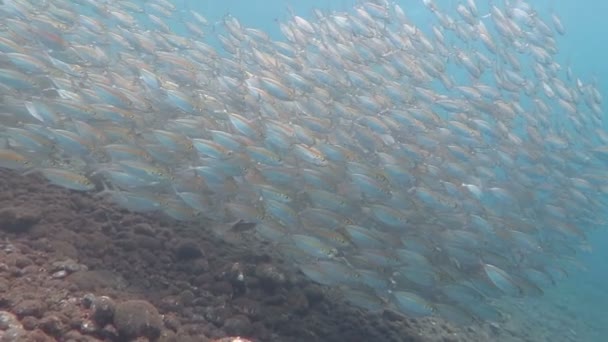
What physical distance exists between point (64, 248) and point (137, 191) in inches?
49.7

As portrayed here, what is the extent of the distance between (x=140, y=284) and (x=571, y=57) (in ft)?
186

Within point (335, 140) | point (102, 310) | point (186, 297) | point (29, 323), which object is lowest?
point (29, 323)

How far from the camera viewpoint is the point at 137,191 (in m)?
6.66

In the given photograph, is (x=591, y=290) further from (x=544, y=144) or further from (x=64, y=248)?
(x=64, y=248)

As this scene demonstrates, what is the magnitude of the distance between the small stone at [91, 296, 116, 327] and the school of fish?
1904mm

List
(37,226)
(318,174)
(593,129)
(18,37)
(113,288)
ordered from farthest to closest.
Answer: (593,129)
(18,37)
(318,174)
(37,226)
(113,288)

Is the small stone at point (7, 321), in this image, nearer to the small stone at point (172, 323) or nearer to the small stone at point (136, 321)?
the small stone at point (136, 321)

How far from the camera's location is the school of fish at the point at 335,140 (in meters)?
6.97

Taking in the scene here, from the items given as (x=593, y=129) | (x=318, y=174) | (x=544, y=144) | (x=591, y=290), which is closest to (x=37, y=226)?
(x=318, y=174)

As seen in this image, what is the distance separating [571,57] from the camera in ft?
175

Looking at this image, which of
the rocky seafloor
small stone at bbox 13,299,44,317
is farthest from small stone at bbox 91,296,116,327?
small stone at bbox 13,299,44,317

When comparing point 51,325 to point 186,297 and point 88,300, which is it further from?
point 186,297

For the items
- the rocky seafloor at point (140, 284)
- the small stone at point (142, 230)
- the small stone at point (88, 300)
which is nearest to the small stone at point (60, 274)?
the rocky seafloor at point (140, 284)

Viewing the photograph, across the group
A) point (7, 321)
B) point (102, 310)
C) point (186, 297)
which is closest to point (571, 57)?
point (186, 297)
